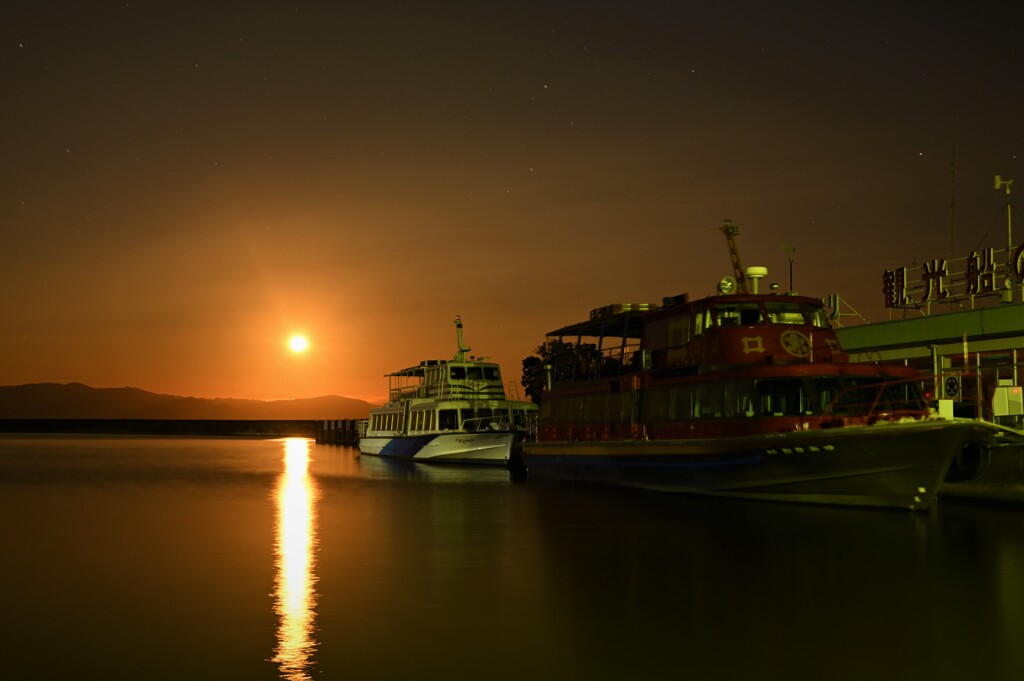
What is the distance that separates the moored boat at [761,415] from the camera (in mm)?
29250

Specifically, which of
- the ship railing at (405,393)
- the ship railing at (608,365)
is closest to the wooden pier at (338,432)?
the ship railing at (405,393)

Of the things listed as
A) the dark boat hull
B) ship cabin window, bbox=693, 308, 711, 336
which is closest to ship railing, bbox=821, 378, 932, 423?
the dark boat hull

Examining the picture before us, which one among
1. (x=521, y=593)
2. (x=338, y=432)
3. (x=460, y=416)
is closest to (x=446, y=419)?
(x=460, y=416)

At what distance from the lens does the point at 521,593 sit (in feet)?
A: 63.1

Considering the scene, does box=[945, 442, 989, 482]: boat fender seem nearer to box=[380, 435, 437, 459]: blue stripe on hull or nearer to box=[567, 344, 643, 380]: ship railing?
box=[567, 344, 643, 380]: ship railing

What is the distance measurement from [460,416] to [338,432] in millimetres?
80378

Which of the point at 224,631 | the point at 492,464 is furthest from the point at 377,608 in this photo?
the point at 492,464

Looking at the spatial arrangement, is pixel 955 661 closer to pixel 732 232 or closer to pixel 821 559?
pixel 821 559

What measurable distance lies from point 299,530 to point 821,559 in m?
15.0

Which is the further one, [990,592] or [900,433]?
[900,433]

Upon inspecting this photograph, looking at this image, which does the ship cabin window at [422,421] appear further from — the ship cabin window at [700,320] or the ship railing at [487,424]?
the ship cabin window at [700,320]

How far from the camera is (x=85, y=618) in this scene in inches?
679

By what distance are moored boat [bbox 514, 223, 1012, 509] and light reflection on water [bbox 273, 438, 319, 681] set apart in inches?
465

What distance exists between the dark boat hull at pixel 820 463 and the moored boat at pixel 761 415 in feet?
0.11
